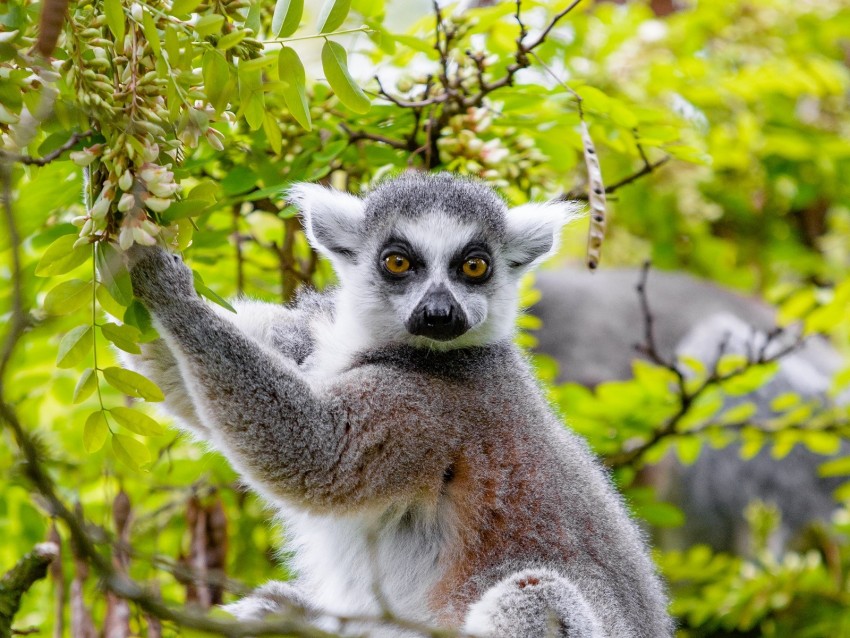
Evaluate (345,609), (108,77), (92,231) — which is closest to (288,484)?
(345,609)

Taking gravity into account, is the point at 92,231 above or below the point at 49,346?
above

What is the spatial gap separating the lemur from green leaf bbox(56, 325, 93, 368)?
1.54ft

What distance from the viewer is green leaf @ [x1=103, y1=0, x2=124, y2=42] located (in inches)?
91.9

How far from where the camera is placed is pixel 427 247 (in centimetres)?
404

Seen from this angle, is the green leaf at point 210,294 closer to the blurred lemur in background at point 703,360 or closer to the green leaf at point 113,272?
the green leaf at point 113,272

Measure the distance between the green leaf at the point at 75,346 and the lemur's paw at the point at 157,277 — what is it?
0.43m

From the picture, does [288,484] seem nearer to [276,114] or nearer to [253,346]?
[253,346]

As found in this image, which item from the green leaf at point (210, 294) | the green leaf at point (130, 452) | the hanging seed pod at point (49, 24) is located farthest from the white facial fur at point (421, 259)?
the hanging seed pod at point (49, 24)

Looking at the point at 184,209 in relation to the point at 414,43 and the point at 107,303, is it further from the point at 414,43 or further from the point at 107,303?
the point at 414,43

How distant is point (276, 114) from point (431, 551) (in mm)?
1846

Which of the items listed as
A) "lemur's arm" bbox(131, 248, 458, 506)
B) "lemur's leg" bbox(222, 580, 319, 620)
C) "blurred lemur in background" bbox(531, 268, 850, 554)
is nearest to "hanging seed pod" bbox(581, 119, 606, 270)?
"lemur's arm" bbox(131, 248, 458, 506)

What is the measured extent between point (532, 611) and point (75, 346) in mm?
1830

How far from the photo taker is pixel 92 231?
8.30 feet

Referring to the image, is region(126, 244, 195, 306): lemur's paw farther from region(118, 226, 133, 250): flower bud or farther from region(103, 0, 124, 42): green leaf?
region(103, 0, 124, 42): green leaf
